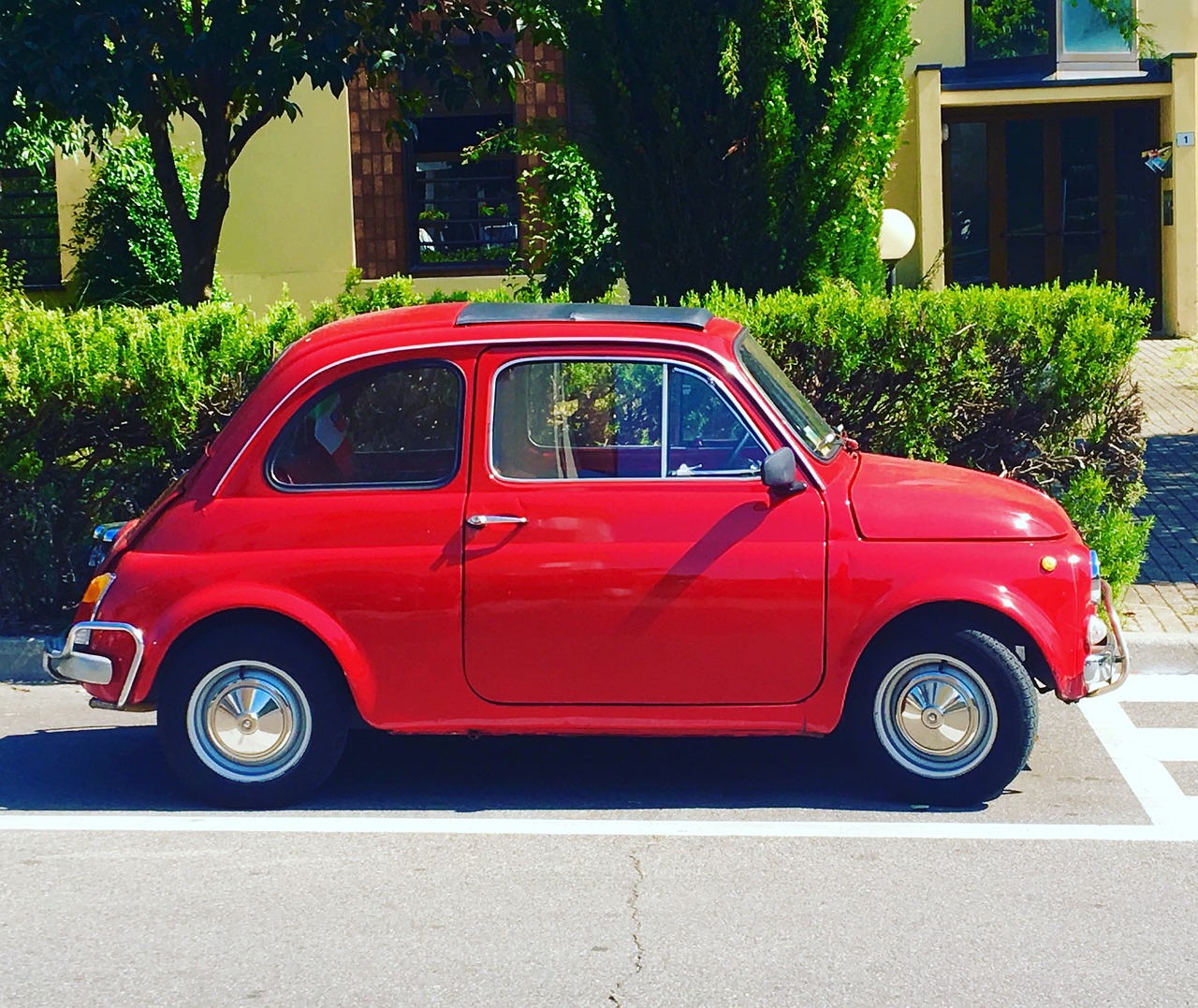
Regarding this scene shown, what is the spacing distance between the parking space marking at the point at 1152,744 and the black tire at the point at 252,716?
9.52 feet

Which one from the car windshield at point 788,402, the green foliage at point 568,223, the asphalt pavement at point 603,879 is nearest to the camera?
the asphalt pavement at point 603,879

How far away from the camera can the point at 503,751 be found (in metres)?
6.80

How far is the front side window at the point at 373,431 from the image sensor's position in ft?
19.8

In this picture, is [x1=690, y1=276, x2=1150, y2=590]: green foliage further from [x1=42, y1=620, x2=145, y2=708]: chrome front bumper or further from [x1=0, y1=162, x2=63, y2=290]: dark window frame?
[x1=0, y1=162, x2=63, y2=290]: dark window frame

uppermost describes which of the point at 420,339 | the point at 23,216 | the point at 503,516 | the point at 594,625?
the point at 23,216

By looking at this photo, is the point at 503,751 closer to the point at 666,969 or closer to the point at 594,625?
the point at 594,625

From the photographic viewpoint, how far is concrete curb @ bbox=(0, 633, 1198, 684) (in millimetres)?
7895

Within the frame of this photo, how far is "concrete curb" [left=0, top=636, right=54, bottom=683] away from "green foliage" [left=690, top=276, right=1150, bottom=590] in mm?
3735

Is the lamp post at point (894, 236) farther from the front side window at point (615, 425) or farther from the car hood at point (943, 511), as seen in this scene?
the front side window at point (615, 425)

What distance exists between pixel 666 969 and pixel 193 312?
200 inches

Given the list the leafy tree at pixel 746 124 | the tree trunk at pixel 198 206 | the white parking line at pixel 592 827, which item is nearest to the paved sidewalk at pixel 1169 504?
the leafy tree at pixel 746 124

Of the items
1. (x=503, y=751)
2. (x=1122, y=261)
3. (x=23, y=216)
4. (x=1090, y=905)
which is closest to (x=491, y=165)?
(x=23, y=216)

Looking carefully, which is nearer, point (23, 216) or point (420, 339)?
point (420, 339)

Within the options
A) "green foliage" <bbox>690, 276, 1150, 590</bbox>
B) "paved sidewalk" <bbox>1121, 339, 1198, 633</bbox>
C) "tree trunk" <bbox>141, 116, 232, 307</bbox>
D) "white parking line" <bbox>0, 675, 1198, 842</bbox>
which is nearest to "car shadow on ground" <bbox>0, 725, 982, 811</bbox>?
"white parking line" <bbox>0, 675, 1198, 842</bbox>
